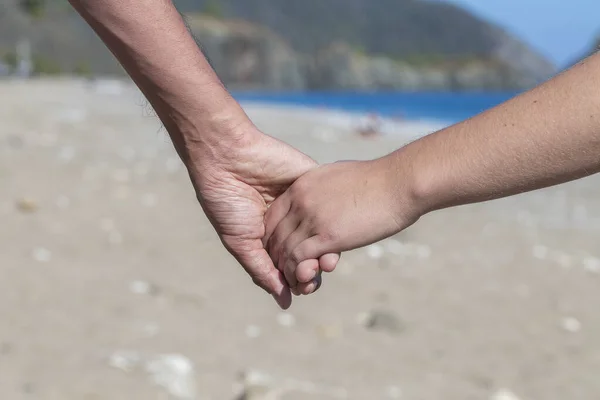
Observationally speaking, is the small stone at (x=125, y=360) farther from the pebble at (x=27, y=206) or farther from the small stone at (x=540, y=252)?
the small stone at (x=540, y=252)

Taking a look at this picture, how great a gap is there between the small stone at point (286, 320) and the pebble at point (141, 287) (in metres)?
0.68

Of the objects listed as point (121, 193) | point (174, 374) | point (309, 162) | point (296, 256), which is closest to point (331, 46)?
point (121, 193)

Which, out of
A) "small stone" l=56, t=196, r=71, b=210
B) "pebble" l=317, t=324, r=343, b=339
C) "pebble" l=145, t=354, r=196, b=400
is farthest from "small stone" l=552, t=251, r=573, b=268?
"small stone" l=56, t=196, r=71, b=210

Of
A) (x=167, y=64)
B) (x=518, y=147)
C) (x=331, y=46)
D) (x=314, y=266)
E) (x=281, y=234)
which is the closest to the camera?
(x=518, y=147)

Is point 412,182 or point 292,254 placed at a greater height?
point 412,182

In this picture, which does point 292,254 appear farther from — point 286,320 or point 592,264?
point 592,264

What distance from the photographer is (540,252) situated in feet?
18.0

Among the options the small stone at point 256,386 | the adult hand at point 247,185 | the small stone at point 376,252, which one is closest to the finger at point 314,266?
the adult hand at point 247,185

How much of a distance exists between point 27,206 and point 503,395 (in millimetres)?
3433

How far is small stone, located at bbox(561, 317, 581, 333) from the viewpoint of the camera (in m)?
3.88

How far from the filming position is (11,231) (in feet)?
14.9

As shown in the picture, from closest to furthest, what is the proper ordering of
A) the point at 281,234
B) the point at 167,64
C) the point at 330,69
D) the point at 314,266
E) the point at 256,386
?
the point at 167,64 < the point at 314,266 < the point at 281,234 < the point at 256,386 < the point at 330,69

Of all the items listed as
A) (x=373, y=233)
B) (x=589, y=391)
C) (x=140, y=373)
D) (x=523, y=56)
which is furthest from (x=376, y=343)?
(x=523, y=56)

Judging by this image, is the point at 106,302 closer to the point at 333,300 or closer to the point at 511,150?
the point at 333,300
